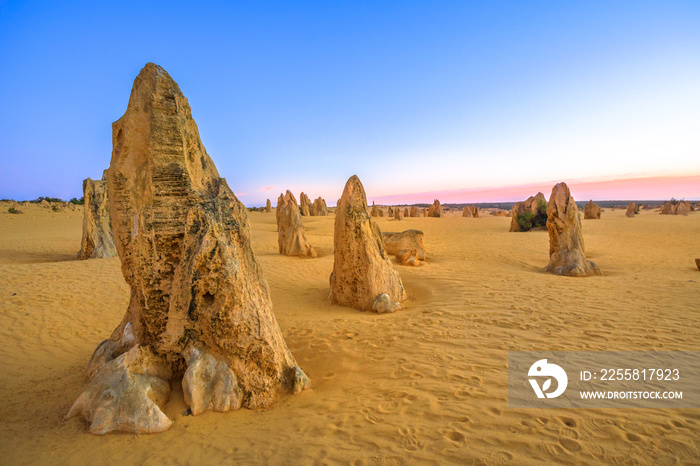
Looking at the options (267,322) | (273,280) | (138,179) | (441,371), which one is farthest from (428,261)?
(138,179)

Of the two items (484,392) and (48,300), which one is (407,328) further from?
(48,300)

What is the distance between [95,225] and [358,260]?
10919mm

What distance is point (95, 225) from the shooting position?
39.9ft

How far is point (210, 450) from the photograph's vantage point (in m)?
2.69

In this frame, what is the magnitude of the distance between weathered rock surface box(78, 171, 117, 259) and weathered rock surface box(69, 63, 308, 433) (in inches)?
420

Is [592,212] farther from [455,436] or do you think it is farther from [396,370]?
[455,436]

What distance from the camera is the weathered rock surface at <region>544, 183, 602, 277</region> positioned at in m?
9.74

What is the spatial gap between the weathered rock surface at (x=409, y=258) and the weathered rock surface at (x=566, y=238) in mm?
4122

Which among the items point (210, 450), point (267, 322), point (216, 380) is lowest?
point (210, 450)

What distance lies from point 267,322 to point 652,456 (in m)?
3.38

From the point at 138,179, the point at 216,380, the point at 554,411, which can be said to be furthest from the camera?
the point at 138,179

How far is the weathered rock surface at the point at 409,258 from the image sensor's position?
457 inches

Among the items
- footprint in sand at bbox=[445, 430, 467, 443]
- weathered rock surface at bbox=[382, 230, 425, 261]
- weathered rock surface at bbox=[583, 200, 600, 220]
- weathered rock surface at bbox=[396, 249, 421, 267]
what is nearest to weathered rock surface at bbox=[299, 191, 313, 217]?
weathered rock surface at bbox=[382, 230, 425, 261]

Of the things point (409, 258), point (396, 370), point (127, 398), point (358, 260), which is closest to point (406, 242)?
point (409, 258)
